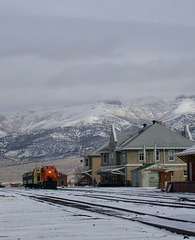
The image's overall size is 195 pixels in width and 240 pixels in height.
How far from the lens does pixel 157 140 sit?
8344 cm

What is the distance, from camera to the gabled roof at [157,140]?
81.9 meters

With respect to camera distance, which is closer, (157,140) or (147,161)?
(147,161)

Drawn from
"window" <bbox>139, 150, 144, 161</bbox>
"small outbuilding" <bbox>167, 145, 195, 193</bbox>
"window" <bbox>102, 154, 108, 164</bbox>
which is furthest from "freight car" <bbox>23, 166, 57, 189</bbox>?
"small outbuilding" <bbox>167, 145, 195, 193</bbox>

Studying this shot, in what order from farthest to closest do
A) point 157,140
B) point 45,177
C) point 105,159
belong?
point 105,159
point 157,140
point 45,177

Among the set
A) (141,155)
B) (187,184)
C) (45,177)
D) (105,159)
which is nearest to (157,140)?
(141,155)

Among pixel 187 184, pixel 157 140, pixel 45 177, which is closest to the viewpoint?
pixel 187 184

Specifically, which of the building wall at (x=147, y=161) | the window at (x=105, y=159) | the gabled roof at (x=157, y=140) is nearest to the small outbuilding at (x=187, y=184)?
the building wall at (x=147, y=161)

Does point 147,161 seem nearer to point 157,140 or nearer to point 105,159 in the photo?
point 157,140

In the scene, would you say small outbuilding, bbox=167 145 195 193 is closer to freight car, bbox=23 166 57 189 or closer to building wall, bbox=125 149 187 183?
freight car, bbox=23 166 57 189

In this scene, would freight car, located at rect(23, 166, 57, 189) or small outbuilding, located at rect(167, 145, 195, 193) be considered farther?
freight car, located at rect(23, 166, 57, 189)

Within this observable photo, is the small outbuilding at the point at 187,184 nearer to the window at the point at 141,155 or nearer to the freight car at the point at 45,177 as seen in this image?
the freight car at the point at 45,177

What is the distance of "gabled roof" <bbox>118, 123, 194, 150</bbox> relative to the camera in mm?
81938

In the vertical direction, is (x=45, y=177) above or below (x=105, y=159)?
below

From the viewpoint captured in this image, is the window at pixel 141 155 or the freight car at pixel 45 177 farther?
the window at pixel 141 155
